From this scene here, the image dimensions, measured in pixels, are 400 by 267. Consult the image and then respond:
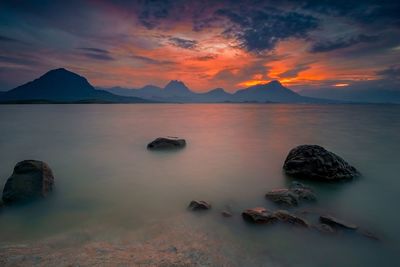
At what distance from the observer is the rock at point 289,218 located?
5.81 meters

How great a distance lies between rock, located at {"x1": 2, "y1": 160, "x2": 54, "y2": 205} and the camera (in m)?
6.97

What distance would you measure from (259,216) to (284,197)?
5.16 ft

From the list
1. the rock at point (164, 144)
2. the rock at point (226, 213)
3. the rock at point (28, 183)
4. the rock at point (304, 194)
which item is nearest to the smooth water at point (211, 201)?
the rock at point (226, 213)

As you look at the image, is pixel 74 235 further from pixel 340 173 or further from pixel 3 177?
pixel 340 173

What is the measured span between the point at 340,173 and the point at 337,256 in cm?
566

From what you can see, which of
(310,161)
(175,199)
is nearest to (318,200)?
(310,161)

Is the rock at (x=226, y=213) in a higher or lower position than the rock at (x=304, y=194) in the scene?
lower

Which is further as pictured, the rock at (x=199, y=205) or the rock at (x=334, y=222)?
the rock at (x=199, y=205)

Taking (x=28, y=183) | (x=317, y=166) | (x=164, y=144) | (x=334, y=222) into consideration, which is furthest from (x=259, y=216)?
(x=164, y=144)

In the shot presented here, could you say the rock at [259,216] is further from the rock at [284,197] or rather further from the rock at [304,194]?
the rock at [304,194]

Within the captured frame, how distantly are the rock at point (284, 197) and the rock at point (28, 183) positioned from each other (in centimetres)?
722

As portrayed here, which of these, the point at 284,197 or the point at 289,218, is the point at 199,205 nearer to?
the point at 289,218

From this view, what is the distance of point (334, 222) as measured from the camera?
586cm

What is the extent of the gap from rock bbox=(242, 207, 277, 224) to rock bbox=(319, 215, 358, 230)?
4.15ft
